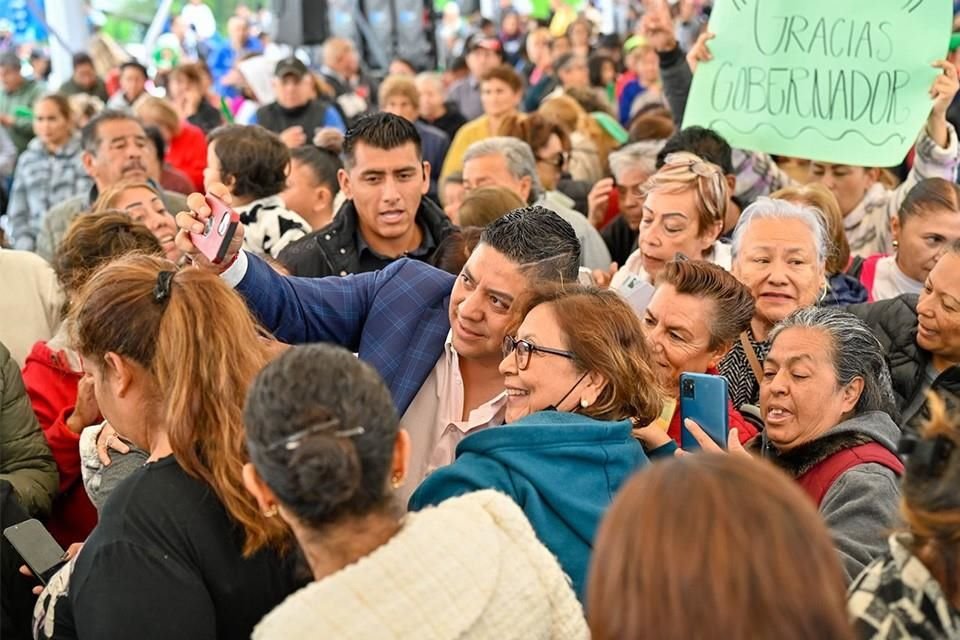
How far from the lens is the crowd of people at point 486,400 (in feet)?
→ 5.68

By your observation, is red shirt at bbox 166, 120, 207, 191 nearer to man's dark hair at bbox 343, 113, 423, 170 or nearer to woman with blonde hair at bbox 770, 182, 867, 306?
man's dark hair at bbox 343, 113, 423, 170

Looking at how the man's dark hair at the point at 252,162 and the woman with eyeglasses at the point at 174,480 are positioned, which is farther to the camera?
the man's dark hair at the point at 252,162

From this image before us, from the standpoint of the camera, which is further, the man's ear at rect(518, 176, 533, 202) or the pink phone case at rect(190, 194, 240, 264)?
the man's ear at rect(518, 176, 533, 202)

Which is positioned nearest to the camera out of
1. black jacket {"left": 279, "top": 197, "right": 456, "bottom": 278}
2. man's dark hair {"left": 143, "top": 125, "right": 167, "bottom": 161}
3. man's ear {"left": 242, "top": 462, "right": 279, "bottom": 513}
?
man's ear {"left": 242, "top": 462, "right": 279, "bottom": 513}

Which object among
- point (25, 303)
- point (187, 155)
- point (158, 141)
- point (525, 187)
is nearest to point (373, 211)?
Answer: point (25, 303)

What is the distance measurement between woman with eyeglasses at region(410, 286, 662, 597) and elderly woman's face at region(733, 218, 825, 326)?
136 cm

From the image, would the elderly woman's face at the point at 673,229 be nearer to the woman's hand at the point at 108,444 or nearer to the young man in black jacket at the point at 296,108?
the woman's hand at the point at 108,444

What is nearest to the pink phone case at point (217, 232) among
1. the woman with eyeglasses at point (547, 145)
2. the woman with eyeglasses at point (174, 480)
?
the woman with eyeglasses at point (174, 480)

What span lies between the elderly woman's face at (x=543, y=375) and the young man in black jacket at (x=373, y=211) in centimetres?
187

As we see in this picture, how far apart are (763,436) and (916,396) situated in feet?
2.50

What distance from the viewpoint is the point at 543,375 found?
8.54 ft

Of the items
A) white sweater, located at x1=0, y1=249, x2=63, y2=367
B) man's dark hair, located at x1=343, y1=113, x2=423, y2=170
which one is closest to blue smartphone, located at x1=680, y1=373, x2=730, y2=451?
man's dark hair, located at x1=343, y1=113, x2=423, y2=170

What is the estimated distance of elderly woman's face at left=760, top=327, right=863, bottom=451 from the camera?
3.09m

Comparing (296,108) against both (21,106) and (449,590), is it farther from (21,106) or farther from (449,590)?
(449,590)
